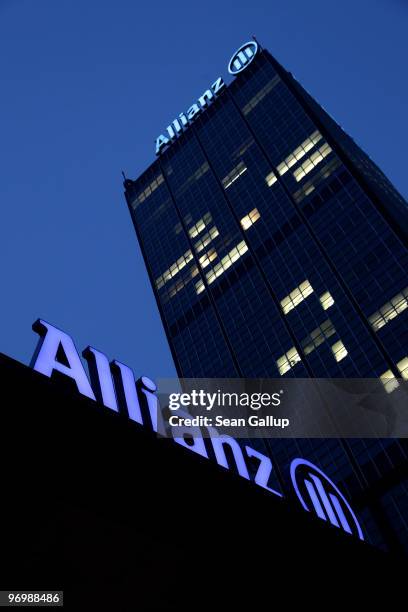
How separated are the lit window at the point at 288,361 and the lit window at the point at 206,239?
3720cm

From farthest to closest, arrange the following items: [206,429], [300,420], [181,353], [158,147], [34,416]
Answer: [158,147] < [181,353] < [300,420] < [206,429] < [34,416]

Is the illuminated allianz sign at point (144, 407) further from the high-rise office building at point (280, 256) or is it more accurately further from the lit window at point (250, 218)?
the lit window at point (250, 218)

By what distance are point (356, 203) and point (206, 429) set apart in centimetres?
8824

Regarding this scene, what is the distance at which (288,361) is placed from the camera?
9612cm

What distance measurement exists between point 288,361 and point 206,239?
4024cm

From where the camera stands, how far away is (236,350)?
105500 mm

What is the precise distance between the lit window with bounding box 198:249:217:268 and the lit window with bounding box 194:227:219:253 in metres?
2.54

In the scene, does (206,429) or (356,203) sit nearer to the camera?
(206,429)

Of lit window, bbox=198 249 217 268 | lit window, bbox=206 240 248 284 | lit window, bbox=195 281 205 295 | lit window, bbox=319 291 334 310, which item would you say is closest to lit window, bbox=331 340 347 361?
lit window, bbox=319 291 334 310

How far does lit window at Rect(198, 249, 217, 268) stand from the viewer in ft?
399

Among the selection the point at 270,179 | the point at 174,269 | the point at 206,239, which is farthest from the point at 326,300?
the point at 174,269

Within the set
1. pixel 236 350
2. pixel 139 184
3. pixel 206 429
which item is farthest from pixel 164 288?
pixel 206 429

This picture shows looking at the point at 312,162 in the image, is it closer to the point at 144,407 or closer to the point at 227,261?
the point at 227,261

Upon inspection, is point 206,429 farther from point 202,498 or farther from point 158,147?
point 158,147
